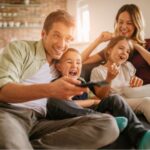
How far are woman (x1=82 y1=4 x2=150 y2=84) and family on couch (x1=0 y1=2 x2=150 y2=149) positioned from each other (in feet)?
2.25

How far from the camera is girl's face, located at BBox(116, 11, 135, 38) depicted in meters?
2.17

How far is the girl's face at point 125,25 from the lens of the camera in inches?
85.5

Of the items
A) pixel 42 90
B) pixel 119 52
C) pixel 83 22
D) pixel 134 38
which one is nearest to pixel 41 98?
pixel 42 90

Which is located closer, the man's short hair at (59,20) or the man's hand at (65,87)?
the man's hand at (65,87)

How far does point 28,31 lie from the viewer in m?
4.66

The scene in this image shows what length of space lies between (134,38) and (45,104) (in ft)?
3.60

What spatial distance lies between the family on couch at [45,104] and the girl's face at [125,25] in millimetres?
800

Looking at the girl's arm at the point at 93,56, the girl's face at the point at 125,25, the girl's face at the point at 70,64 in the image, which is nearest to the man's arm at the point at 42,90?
the girl's face at the point at 70,64

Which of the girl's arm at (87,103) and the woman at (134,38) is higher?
the woman at (134,38)

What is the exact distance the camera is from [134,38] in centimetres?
222

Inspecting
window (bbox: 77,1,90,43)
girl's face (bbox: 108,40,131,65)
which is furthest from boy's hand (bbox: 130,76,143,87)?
window (bbox: 77,1,90,43)

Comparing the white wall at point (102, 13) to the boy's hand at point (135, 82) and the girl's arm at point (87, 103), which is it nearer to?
the boy's hand at point (135, 82)

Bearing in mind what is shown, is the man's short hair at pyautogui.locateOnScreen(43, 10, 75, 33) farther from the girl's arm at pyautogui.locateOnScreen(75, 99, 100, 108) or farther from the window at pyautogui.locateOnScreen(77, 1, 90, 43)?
the window at pyautogui.locateOnScreen(77, 1, 90, 43)

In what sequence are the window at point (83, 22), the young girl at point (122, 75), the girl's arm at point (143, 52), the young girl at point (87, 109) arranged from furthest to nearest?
the window at point (83, 22), the girl's arm at point (143, 52), the young girl at point (122, 75), the young girl at point (87, 109)
